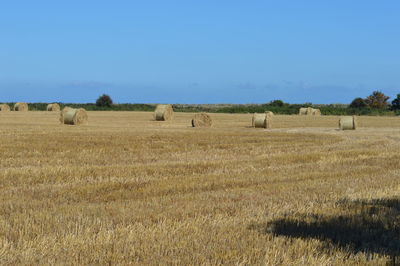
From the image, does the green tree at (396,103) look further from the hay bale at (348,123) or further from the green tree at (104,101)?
the hay bale at (348,123)

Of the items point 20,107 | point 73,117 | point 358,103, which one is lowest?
point 73,117

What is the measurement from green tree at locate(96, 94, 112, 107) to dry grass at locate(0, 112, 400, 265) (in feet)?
176

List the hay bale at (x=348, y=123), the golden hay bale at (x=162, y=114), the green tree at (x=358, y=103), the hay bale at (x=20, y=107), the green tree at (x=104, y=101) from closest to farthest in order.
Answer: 1. the hay bale at (x=348, y=123)
2. the golden hay bale at (x=162, y=114)
3. the hay bale at (x=20, y=107)
4. the green tree at (x=104, y=101)
5. the green tree at (x=358, y=103)

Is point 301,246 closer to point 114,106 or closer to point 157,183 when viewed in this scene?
point 157,183

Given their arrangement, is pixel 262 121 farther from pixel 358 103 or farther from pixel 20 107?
pixel 358 103

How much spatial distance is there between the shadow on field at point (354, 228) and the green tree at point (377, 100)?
78.0 meters

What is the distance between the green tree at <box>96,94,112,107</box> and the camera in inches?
2816

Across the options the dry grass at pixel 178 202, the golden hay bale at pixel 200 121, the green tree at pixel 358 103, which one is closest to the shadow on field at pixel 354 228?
the dry grass at pixel 178 202

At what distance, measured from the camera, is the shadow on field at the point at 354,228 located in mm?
5883

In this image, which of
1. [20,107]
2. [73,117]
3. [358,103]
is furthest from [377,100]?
[73,117]

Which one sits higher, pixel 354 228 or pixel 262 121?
pixel 262 121

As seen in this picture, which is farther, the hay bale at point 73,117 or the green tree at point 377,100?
the green tree at point 377,100

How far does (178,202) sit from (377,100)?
81571 millimetres

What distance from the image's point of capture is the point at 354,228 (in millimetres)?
6637
